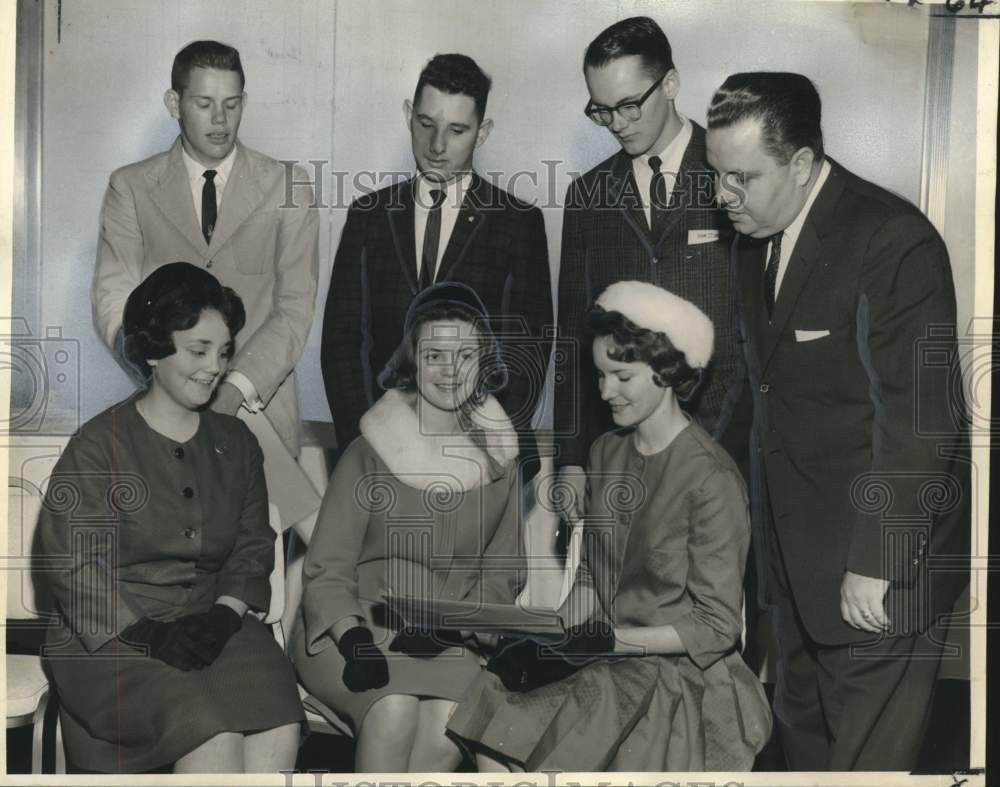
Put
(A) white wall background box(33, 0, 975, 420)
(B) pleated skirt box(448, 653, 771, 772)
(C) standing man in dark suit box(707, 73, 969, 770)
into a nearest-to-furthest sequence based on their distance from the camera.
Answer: (B) pleated skirt box(448, 653, 771, 772) → (C) standing man in dark suit box(707, 73, 969, 770) → (A) white wall background box(33, 0, 975, 420)

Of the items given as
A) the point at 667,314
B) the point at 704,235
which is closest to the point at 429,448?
the point at 667,314

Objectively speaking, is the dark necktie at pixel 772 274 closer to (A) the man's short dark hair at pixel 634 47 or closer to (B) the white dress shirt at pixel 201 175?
(A) the man's short dark hair at pixel 634 47

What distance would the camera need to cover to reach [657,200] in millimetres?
3805

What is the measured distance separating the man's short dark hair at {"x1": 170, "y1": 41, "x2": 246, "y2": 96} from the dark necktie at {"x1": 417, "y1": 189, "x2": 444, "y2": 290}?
2.33 ft

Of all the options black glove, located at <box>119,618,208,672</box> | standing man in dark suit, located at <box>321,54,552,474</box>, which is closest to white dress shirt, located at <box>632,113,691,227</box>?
standing man in dark suit, located at <box>321,54,552,474</box>

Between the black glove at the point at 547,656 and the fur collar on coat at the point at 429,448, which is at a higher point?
the fur collar on coat at the point at 429,448

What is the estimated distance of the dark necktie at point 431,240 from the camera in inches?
149

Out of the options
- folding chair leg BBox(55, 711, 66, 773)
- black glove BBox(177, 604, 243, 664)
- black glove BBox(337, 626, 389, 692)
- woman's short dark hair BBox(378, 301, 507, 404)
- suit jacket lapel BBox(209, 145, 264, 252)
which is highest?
suit jacket lapel BBox(209, 145, 264, 252)

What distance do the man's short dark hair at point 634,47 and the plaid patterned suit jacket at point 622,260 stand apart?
0.22 m

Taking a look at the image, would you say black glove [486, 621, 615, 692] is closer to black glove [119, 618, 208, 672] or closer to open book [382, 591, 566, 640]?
open book [382, 591, 566, 640]

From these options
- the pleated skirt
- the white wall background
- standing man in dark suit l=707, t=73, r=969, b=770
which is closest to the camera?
the pleated skirt

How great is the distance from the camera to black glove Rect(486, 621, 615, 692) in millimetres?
3617

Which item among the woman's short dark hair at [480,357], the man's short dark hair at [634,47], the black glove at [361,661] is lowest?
the black glove at [361,661]

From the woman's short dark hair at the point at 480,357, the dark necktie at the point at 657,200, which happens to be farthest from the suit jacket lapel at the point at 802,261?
the woman's short dark hair at the point at 480,357
